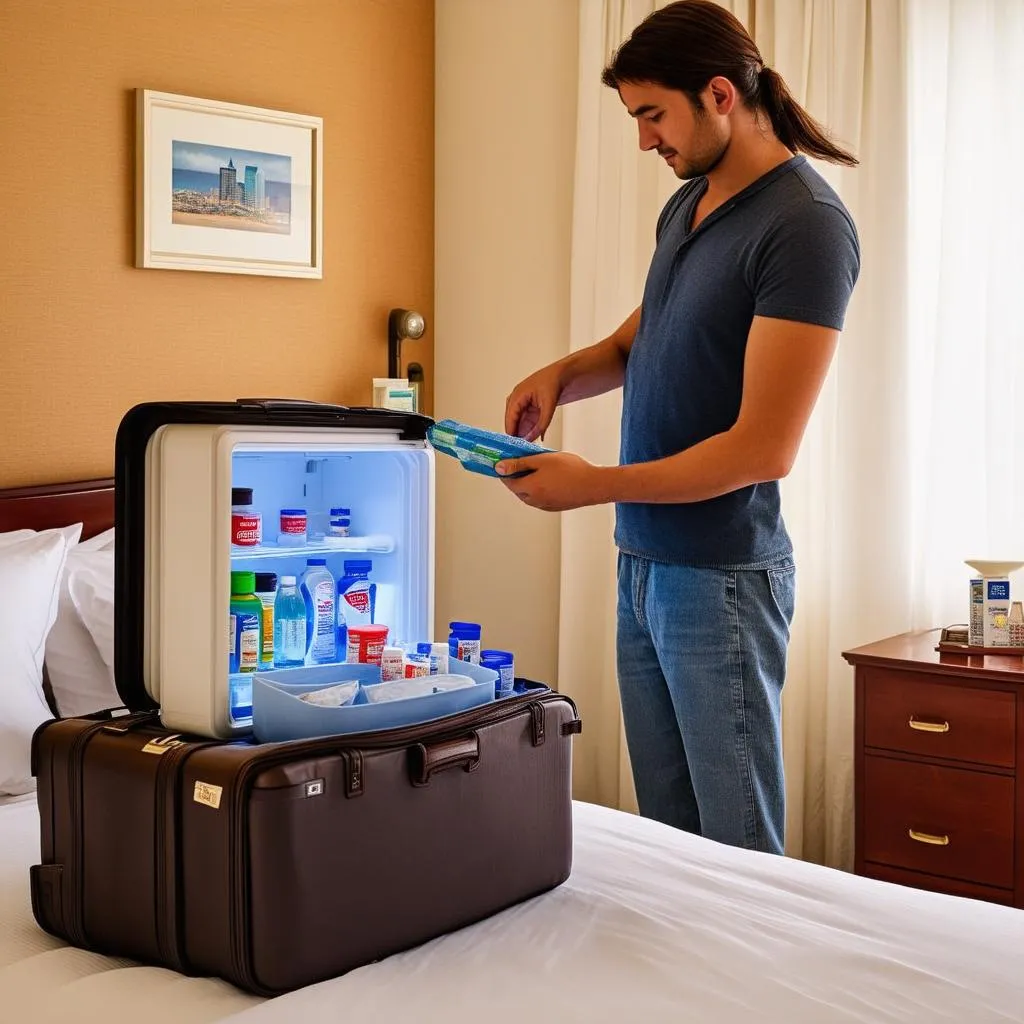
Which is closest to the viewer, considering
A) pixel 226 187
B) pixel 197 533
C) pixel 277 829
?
pixel 277 829

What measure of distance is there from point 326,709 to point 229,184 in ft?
7.29

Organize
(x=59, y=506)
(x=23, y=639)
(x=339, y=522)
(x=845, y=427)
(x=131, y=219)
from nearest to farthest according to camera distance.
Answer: (x=339, y=522) → (x=23, y=639) → (x=59, y=506) → (x=845, y=427) → (x=131, y=219)

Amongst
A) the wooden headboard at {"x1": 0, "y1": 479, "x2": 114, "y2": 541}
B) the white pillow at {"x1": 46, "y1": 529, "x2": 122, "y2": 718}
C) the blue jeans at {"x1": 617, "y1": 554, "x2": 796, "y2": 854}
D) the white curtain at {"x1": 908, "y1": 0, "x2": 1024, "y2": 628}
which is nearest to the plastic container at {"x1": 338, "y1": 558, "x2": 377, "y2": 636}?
the blue jeans at {"x1": 617, "y1": 554, "x2": 796, "y2": 854}

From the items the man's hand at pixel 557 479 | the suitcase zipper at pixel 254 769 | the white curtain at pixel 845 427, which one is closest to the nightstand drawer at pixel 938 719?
the white curtain at pixel 845 427

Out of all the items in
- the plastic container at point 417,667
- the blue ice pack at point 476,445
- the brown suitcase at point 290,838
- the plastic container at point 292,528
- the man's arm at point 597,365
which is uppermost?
the man's arm at point 597,365

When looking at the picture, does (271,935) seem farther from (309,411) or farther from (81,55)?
(81,55)

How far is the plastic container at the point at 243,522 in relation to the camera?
1785mm

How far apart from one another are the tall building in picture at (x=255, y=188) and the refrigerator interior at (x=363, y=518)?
1.48m

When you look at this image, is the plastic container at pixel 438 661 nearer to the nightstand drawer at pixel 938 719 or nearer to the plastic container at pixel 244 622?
the plastic container at pixel 244 622

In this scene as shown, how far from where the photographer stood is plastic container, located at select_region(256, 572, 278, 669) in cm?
181

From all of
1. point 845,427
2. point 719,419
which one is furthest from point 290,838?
point 845,427

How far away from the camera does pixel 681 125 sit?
6.52 feet

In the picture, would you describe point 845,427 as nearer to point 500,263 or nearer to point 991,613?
point 991,613

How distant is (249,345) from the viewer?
3.40 m
